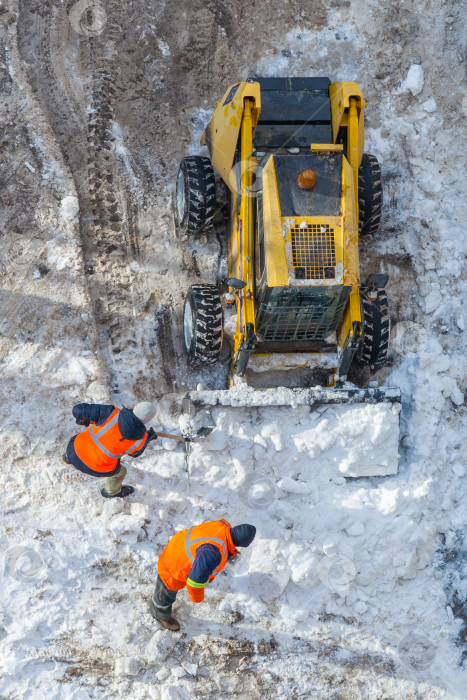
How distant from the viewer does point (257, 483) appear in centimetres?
714

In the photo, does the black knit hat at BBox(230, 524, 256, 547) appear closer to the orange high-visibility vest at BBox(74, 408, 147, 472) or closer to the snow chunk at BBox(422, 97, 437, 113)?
the orange high-visibility vest at BBox(74, 408, 147, 472)

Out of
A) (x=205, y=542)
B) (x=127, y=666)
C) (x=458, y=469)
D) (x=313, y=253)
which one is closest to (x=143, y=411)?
(x=205, y=542)

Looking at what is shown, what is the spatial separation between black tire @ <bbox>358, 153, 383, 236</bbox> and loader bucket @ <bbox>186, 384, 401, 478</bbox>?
198 cm

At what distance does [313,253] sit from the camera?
6.56 m

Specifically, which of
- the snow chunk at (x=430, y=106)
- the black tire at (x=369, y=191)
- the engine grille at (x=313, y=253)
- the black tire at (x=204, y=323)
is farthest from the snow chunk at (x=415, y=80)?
the black tire at (x=204, y=323)

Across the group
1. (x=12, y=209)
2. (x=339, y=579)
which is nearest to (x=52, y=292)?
(x=12, y=209)

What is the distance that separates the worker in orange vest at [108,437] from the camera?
612 cm

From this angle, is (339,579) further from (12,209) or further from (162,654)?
(12,209)

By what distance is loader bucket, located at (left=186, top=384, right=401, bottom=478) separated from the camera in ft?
23.3

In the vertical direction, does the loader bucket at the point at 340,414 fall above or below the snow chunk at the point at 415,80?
below

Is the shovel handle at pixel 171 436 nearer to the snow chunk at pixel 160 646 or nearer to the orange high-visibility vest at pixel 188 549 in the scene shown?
the orange high-visibility vest at pixel 188 549

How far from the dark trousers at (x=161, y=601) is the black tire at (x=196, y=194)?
12.4ft

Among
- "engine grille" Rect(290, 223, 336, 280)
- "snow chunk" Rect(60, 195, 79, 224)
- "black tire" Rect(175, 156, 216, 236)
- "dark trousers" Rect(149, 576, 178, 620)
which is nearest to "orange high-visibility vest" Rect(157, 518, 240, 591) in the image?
"dark trousers" Rect(149, 576, 178, 620)

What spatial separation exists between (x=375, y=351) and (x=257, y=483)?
183 cm
